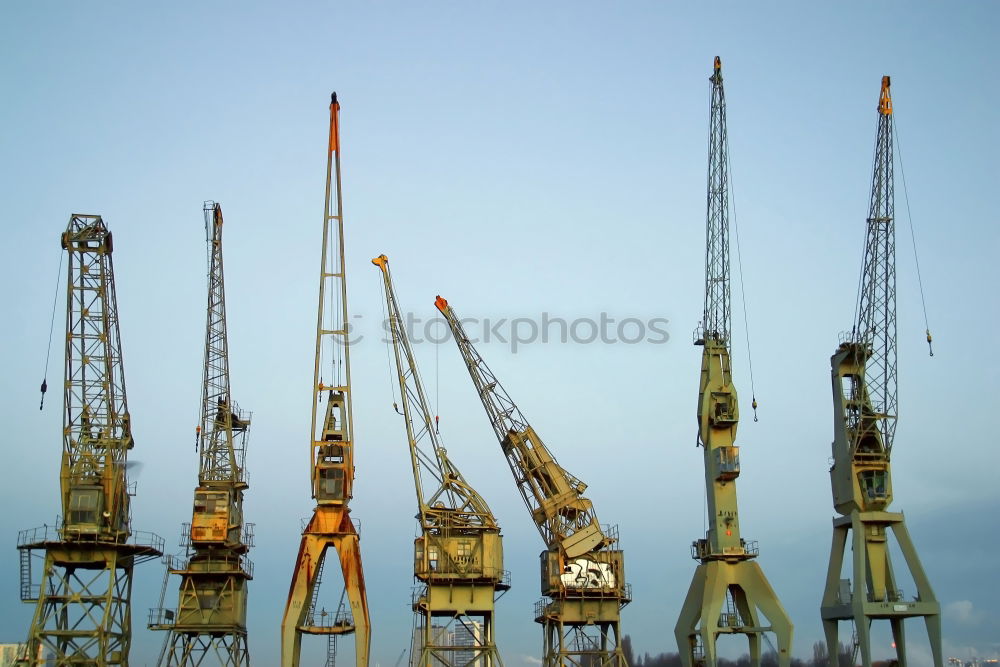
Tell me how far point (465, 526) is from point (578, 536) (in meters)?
8.53

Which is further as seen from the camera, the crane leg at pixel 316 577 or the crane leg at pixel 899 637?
the crane leg at pixel 899 637

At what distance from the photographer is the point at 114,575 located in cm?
7100

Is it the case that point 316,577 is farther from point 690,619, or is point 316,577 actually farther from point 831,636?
point 831,636

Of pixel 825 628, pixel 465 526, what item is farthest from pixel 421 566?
pixel 825 628

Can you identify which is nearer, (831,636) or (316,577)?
(316,577)

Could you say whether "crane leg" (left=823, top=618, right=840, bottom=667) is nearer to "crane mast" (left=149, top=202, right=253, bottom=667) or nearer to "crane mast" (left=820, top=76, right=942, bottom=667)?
"crane mast" (left=820, top=76, right=942, bottom=667)

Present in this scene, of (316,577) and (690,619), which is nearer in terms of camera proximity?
(316,577)

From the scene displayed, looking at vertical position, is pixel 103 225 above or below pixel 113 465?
above

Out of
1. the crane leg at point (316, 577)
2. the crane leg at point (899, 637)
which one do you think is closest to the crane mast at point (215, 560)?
the crane leg at point (316, 577)

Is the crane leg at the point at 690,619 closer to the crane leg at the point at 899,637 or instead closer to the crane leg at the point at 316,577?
the crane leg at the point at 899,637

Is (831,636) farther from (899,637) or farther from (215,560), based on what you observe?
(215,560)

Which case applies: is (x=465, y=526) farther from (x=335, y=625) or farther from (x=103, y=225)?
(x=103, y=225)

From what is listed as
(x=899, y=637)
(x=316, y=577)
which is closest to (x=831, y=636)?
(x=899, y=637)

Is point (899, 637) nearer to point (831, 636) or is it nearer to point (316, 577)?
point (831, 636)
